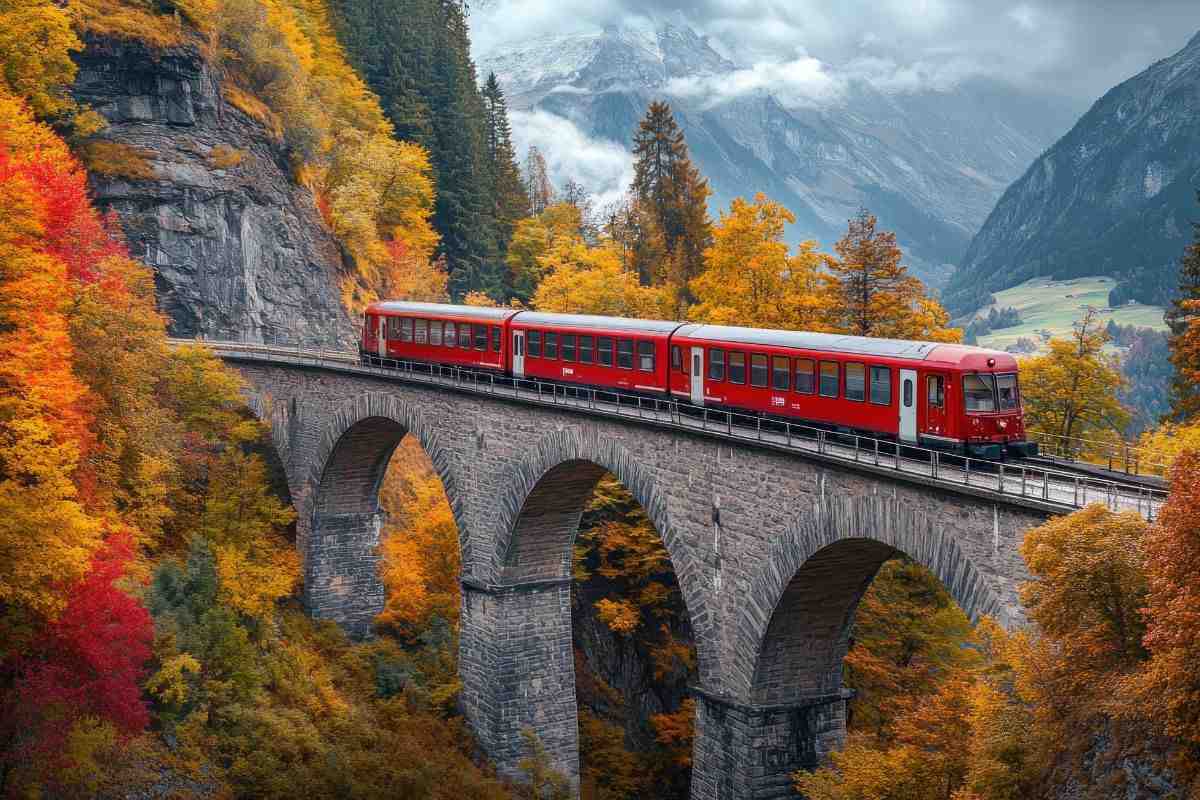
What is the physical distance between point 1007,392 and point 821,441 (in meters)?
3.73

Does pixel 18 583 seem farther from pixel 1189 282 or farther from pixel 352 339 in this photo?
pixel 1189 282

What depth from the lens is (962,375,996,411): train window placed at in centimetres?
2083

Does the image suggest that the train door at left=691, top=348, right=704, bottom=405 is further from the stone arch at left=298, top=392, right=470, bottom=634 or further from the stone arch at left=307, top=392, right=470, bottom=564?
the stone arch at left=298, top=392, right=470, bottom=634

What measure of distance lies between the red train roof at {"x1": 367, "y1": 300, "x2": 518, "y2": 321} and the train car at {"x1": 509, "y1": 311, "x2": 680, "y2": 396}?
1147 millimetres

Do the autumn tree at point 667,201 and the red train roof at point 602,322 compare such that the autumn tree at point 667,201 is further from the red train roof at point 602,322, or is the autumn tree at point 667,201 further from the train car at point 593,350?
the train car at point 593,350

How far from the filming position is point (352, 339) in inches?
2363

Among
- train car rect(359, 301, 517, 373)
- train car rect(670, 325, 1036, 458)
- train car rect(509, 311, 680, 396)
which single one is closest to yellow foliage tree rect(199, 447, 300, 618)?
train car rect(359, 301, 517, 373)

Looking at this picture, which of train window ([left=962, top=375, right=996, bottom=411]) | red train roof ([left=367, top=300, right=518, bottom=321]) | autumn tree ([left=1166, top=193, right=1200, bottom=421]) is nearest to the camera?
train window ([left=962, top=375, right=996, bottom=411])

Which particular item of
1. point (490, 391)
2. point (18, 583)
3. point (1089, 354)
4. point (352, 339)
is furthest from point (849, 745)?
point (352, 339)

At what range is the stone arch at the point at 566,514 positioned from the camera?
25.2m

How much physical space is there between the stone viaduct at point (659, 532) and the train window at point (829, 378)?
2.11 m

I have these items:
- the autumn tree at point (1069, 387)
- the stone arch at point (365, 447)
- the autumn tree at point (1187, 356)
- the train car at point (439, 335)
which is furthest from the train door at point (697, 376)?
the autumn tree at point (1069, 387)

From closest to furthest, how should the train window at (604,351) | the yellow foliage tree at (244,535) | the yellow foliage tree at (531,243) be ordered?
the train window at (604,351) < the yellow foliage tree at (244,535) < the yellow foliage tree at (531,243)

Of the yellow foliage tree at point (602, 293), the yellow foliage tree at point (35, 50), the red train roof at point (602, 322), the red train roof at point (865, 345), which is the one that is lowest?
the red train roof at point (865, 345)
